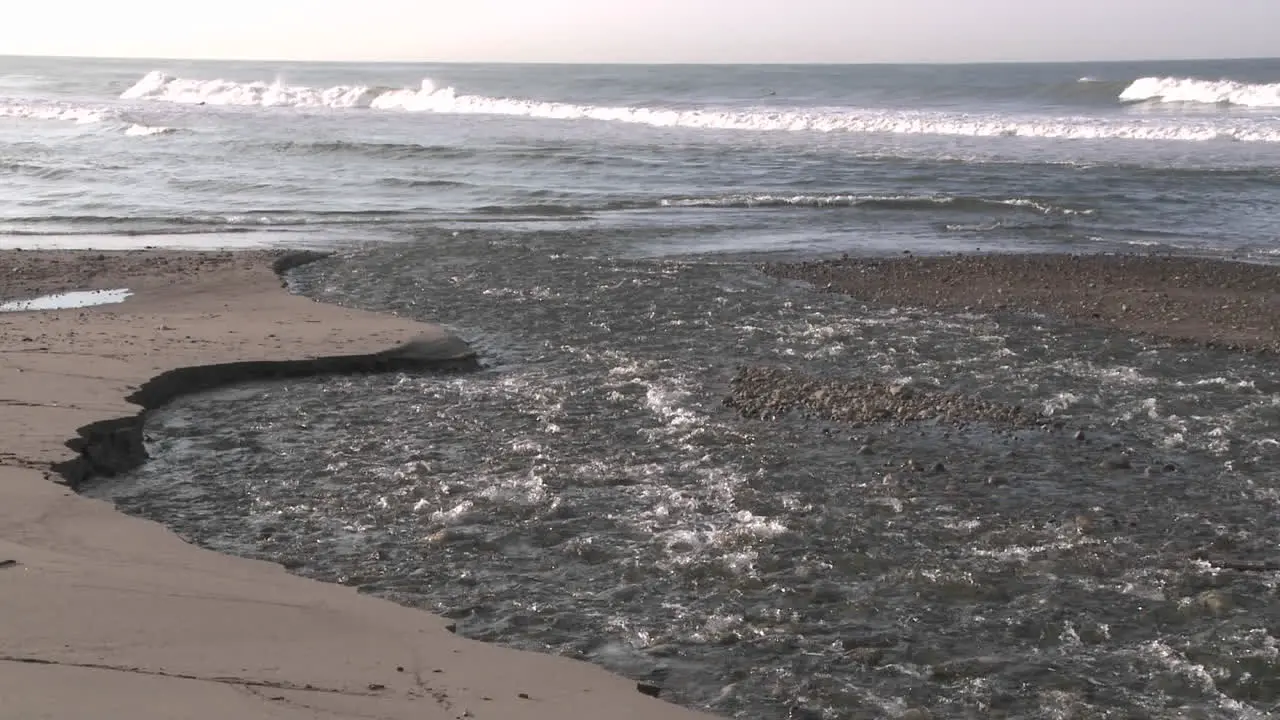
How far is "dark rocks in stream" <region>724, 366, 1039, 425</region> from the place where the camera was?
30.0 ft

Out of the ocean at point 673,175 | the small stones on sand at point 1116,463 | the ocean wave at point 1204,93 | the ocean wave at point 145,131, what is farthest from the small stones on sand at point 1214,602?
the ocean wave at point 1204,93

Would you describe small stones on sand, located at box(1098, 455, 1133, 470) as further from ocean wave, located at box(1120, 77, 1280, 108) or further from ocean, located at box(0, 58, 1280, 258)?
ocean wave, located at box(1120, 77, 1280, 108)

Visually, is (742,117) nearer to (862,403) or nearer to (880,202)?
(880,202)

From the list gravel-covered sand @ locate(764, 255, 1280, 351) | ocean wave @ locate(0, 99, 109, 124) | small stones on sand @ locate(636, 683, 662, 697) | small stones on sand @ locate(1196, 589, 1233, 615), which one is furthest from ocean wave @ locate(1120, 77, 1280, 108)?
small stones on sand @ locate(636, 683, 662, 697)

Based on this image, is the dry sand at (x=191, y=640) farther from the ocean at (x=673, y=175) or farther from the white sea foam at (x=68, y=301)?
the ocean at (x=673, y=175)

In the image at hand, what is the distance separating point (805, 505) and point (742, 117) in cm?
4333

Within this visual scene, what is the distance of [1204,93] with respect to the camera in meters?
58.5

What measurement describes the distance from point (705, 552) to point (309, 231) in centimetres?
1440

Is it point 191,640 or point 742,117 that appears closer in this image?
point 191,640

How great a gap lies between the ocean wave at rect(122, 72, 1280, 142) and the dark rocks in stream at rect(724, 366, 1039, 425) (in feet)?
107

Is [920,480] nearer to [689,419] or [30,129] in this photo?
[689,419]

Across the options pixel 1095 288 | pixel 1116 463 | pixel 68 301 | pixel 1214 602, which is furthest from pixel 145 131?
pixel 1214 602

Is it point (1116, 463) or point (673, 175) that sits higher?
point (673, 175)

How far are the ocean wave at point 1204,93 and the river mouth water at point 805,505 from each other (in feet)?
165
